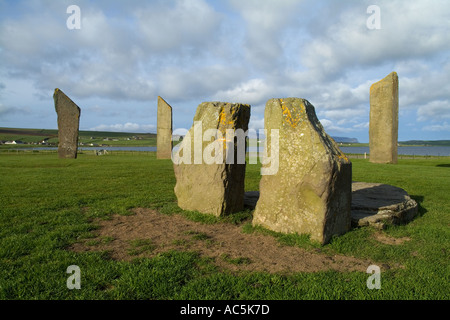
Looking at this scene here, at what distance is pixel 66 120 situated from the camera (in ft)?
68.2

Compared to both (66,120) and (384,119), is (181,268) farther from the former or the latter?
(66,120)

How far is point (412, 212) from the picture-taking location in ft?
23.4

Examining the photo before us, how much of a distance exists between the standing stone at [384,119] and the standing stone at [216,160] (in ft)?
50.0

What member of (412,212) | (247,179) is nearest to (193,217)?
(412,212)

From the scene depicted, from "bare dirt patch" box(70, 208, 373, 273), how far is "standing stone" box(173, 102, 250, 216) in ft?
2.18

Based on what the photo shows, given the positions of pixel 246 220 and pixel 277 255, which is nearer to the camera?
pixel 277 255

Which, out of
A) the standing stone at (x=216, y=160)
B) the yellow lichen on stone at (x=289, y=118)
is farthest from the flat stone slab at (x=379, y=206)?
the yellow lichen on stone at (x=289, y=118)

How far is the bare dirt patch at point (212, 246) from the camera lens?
4.52 m

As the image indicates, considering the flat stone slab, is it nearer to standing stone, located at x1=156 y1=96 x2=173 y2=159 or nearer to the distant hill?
standing stone, located at x1=156 y1=96 x2=173 y2=159

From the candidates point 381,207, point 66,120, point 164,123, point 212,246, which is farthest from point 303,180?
point 66,120

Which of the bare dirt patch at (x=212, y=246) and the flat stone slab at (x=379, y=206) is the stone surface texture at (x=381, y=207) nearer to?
the flat stone slab at (x=379, y=206)

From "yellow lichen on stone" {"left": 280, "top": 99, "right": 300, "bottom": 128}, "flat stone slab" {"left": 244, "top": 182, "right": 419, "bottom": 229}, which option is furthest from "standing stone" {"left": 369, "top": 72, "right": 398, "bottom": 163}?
"yellow lichen on stone" {"left": 280, "top": 99, "right": 300, "bottom": 128}
